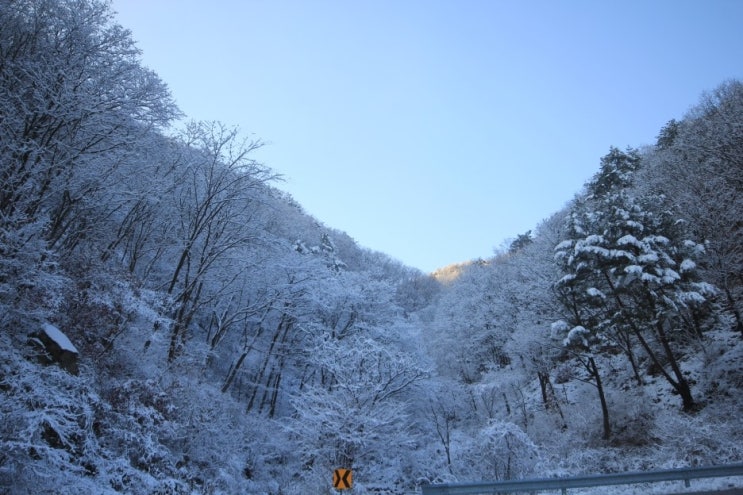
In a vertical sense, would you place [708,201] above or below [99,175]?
above

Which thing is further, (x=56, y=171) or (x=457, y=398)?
(x=457, y=398)

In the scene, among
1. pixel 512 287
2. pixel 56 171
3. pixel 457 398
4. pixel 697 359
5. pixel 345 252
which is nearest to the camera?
pixel 56 171

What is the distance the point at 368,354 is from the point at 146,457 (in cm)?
1139

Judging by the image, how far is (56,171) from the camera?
12.7 meters

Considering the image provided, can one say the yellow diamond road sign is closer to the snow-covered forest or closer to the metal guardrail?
the metal guardrail

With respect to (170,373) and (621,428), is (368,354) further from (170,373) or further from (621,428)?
(621,428)

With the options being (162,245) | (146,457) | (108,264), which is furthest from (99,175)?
(146,457)

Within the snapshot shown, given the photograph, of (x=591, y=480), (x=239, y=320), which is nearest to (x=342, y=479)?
(x=591, y=480)

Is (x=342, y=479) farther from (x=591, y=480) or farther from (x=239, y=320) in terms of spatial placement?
(x=239, y=320)

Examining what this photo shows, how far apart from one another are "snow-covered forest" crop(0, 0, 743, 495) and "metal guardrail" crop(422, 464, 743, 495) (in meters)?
5.84

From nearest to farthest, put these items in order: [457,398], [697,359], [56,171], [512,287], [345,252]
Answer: [56,171] → [697,359] → [457,398] → [512,287] → [345,252]

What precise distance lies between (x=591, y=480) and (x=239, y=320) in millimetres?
17196

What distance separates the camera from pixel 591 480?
965 cm

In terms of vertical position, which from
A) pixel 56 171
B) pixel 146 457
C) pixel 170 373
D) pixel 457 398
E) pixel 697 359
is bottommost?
pixel 457 398
